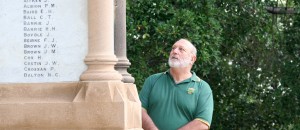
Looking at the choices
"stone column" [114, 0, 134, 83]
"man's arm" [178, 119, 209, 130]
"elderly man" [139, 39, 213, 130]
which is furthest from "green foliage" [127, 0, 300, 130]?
"man's arm" [178, 119, 209, 130]

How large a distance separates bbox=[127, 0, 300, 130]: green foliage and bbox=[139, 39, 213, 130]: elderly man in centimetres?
525

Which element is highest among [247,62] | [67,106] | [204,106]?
[67,106]

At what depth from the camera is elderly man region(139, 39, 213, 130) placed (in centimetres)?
1113

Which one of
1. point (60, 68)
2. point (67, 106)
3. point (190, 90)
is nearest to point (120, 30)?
point (190, 90)

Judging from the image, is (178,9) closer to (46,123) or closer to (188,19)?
(188,19)

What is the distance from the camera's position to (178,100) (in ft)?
36.7

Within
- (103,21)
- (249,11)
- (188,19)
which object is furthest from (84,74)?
(249,11)

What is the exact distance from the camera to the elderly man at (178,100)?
1113 centimetres

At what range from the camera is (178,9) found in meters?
16.7

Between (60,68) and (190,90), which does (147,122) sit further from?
(60,68)

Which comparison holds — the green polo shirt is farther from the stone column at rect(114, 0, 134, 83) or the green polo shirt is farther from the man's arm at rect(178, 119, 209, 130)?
the stone column at rect(114, 0, 134, 83)

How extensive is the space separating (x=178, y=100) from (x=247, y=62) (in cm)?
855

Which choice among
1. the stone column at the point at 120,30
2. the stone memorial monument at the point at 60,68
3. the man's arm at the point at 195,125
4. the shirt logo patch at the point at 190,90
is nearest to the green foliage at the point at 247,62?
the stone column at the point at 120,30

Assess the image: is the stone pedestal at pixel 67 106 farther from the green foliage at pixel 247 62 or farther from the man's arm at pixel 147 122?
the green foliage at pixel 247 62
